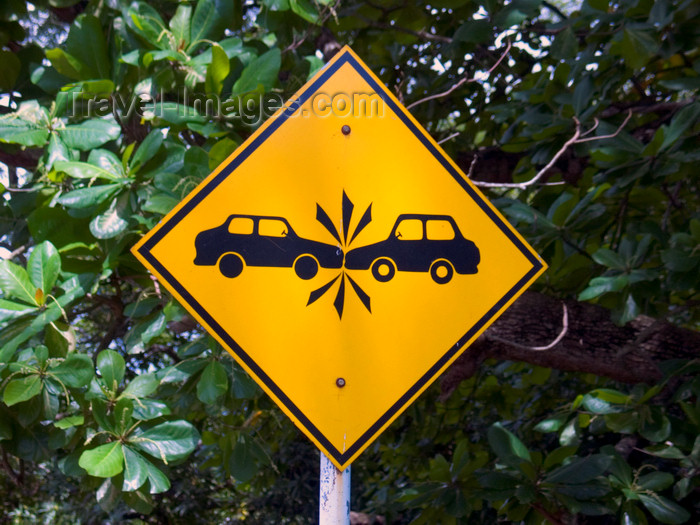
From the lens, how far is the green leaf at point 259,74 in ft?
7.66

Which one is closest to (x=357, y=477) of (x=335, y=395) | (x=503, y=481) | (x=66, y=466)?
(x=503, y=481)

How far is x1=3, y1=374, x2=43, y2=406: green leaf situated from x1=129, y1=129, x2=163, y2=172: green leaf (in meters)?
0.70

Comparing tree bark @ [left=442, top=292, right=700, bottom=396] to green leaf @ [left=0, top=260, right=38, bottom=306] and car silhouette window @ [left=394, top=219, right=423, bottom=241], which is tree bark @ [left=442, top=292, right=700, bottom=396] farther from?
green leaf @ [left=0, top=260, right=38, bottom=306]

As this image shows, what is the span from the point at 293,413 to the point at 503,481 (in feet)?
4.99

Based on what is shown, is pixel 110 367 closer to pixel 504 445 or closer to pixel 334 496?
pixel 334 496

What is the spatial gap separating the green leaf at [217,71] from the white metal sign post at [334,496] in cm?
129

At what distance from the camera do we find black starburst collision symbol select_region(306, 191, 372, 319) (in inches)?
62.4

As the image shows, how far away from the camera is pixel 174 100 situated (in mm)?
2545

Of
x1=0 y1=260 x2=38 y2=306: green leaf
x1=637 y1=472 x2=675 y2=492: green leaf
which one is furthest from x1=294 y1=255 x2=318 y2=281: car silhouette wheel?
x1=637 y1=472 x2=675 y2=492: green leaf

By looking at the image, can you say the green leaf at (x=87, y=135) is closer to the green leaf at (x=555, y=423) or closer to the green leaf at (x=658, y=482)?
the green leaf at (x=555, y=423)

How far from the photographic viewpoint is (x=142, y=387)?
7.18 feet

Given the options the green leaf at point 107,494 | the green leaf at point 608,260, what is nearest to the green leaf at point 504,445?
the green leaf at point 608,260

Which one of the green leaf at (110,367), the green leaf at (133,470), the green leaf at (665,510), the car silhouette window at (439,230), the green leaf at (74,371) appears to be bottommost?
the green leaf at (665,510)

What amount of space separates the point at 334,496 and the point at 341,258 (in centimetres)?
52
